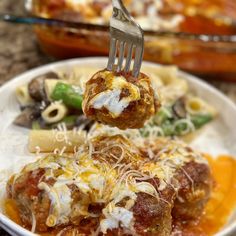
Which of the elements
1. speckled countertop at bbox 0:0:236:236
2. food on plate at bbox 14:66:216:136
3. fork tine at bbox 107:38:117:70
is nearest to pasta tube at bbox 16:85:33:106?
food on plate at bbox 14:66:216:136

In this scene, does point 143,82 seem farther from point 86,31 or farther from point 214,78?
point 214,78

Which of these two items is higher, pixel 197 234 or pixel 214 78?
pixel 214 78

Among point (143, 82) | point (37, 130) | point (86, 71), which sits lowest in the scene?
point (37, 130)

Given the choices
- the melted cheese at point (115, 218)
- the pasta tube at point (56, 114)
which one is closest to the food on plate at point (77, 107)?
the pasta tube at point (56, 114)

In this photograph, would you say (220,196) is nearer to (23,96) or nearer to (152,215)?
(152,215)

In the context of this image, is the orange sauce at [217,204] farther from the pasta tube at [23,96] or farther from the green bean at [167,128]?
the pasta tube at [23,96]

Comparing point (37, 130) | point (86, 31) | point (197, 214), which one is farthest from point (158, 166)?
point (86, 31)
